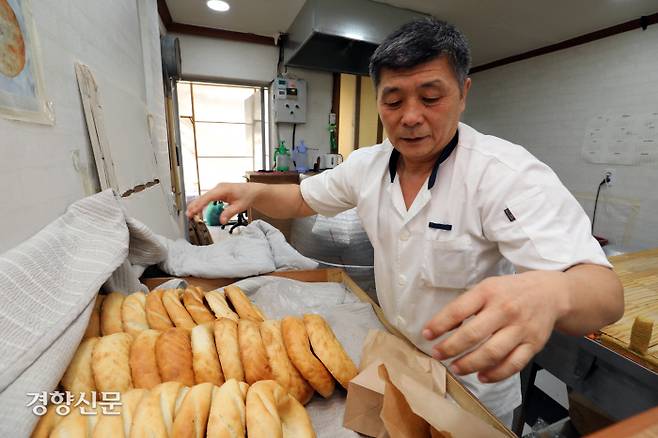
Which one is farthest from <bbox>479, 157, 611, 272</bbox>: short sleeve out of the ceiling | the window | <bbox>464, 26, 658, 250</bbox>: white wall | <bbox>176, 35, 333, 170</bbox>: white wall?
the window

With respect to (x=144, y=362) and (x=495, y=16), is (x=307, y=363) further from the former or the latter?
(x=495, y=16)

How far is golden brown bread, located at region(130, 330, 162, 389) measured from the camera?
66cm

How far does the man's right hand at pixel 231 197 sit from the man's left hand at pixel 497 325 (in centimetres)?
85

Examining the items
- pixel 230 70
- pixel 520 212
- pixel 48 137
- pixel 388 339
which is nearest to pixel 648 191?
pixel 520 212

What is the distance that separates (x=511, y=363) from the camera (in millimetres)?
417

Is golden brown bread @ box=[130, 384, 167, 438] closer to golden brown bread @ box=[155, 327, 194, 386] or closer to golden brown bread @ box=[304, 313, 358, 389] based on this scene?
golden brown bread @ box=[155, 327, 194, 386]

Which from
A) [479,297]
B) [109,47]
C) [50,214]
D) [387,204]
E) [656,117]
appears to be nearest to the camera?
[479,297]

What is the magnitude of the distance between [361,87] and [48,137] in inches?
176

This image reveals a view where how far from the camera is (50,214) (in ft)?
3.01

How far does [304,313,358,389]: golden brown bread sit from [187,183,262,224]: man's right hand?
20.6 inches

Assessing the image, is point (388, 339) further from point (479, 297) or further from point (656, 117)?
point (656, 117)

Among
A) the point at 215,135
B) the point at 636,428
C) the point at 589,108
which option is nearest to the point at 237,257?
the point at 636,428

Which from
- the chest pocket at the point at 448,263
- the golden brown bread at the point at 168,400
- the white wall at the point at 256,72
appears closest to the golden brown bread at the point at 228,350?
the golden brown bread at the point at 168,400

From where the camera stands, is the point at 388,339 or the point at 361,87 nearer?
the point at 388,339
